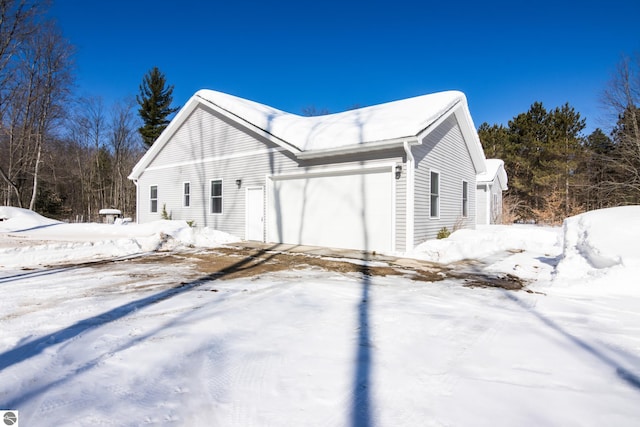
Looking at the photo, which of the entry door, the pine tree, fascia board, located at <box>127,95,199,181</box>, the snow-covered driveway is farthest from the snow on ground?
the pine tree

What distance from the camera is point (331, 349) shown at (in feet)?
9.70

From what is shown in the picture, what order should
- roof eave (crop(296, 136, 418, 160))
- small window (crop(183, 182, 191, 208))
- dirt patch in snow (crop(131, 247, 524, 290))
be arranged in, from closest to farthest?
dirt patch in snow (crop(131, 247, 524, 290))
roof eave (crop(296, 136, 418, 160))
small window (crop(183, 182, 191, 208))

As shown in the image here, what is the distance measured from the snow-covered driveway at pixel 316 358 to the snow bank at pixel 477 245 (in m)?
3.62

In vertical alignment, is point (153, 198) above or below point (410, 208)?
above

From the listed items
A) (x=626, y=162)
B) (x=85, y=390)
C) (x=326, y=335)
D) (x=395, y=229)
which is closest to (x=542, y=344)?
(x=326, y=335)

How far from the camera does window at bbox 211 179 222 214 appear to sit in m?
13.2

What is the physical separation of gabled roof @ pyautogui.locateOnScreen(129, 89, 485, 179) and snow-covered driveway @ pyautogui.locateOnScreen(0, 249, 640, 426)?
518cm

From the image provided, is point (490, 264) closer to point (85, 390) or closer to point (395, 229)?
point (395, 229)

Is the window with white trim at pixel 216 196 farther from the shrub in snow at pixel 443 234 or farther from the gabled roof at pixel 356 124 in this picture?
the shrub in snow at pixel 443 234

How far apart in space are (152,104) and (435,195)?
28.3 m

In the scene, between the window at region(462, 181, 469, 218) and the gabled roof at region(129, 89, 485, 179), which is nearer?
the gabled roof at region(129, 89, 485, 179)

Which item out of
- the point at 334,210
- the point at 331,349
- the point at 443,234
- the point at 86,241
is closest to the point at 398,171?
the point at 334,210

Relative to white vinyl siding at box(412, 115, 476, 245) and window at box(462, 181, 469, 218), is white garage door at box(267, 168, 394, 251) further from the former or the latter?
window at box(462, 181, 469, 218)

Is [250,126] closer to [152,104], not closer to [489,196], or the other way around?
[489,196]
